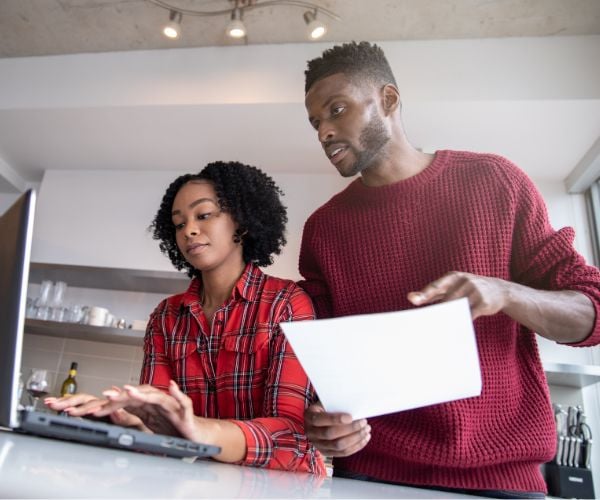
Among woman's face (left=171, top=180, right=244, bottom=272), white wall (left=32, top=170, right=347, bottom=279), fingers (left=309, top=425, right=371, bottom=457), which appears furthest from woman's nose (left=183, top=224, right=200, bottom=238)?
white wall (left=32, top=170, right=347, bottom=279)

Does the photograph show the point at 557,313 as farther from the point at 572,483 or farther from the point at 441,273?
the point at 572,483

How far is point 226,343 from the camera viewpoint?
1067 millimetres

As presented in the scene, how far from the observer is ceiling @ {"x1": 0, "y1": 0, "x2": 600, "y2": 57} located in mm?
2154

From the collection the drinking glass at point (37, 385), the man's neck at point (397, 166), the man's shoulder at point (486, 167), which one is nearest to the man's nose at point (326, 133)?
the man's neck at point (397, 166)

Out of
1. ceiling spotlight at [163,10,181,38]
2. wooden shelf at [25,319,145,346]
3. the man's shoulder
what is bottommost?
wooden shelf at [25,319,145,346]

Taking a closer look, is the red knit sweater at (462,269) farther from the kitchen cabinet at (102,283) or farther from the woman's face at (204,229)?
the kitchen cabinet at (102,283)

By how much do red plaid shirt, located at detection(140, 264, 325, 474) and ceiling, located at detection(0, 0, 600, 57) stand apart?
1558mm

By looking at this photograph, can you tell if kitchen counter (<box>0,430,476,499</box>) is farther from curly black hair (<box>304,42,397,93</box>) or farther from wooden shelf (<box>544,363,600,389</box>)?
wooden shelf (<box>544,363,600,389</box>)

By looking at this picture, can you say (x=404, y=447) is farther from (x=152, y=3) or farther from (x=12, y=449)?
(x=152, y=3)

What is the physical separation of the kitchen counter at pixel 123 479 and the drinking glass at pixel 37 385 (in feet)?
7.50

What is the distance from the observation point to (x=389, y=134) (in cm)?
115

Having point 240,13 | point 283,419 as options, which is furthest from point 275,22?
point 283,419

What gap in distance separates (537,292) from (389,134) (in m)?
0.52

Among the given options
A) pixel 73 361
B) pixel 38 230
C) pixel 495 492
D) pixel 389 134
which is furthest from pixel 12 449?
pixel 38 230
